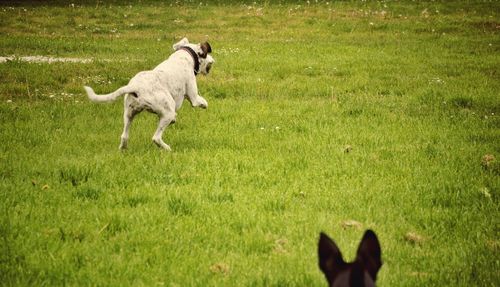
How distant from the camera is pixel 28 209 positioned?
622cm

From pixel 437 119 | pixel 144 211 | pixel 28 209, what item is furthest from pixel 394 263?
pixel 437 119

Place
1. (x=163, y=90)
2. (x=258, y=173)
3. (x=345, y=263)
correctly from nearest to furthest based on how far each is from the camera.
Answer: (x=345, y=263) < (x=258, y=173) < (x=163, y=90)

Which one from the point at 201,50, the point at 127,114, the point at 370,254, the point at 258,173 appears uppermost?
the point at 201,50

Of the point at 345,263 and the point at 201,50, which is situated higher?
the point at 201,50

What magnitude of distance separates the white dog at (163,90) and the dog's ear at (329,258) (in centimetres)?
531

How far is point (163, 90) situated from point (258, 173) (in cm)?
215

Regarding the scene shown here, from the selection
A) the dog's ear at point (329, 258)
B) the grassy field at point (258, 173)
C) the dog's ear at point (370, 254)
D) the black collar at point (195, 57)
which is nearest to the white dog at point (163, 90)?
the black collar at point (195, 57)

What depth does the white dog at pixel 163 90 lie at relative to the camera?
8227mm

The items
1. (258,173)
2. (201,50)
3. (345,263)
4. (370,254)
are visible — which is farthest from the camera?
(201,50)

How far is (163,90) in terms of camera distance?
8523mm

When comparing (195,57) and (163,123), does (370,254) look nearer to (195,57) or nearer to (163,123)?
(163,123)

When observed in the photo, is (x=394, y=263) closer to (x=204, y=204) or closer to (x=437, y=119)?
(x=204, y=204)

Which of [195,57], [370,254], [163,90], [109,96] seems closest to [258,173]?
[163,90]

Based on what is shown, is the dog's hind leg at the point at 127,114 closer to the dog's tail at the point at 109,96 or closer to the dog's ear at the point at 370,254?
the dog's tail at the point at 109,96
